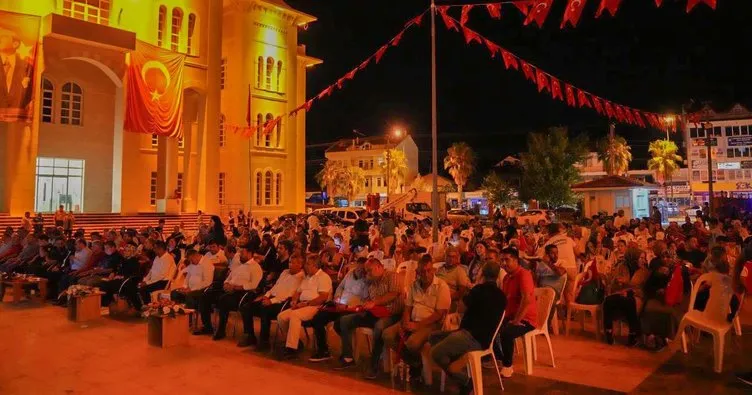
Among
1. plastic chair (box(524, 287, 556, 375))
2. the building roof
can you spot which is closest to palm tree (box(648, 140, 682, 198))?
the building roof

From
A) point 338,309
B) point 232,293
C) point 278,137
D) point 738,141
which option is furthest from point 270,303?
point 738,141

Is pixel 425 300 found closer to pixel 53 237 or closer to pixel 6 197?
pixel 53 237

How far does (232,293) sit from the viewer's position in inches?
321

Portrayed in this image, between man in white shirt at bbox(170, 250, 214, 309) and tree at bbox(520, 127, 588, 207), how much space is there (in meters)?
36.0

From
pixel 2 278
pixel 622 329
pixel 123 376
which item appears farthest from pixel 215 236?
pixel 622 329

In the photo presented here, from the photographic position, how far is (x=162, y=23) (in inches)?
1126

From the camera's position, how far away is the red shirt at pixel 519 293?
20.3 feet

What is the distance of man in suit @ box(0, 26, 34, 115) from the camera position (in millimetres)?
21297

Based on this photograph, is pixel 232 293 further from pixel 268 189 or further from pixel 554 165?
pixel 554 165

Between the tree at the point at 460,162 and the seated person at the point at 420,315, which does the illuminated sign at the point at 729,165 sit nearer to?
the tree at the point at 460,162

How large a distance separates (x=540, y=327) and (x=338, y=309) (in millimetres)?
2486

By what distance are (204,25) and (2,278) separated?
2170 centimetres

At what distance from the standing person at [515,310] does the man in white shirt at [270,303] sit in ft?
9.74

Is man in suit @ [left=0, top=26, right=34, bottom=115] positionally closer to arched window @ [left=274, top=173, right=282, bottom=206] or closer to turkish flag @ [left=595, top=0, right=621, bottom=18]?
arched window @ [left=274, top=173, right=282, bottom=206]
